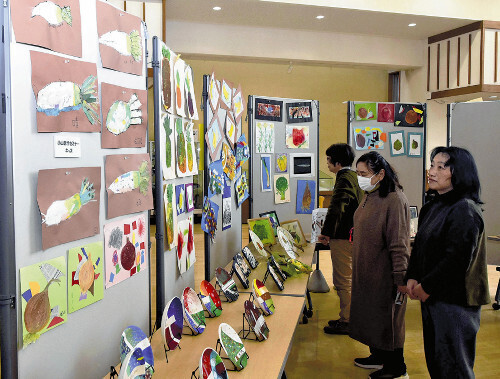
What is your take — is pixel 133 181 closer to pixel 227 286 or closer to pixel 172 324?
pixel 172 324

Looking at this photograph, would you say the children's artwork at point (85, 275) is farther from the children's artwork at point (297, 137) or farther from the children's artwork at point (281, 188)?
the children's artwork at point (297, 137)

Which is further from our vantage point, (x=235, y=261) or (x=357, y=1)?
(x=357, y=1)

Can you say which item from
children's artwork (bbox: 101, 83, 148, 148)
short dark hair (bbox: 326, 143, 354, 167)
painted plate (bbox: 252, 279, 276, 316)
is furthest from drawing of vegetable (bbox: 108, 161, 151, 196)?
short dark hair (bbox: 326, 143, 354, 167)

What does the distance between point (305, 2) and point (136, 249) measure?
659 cm

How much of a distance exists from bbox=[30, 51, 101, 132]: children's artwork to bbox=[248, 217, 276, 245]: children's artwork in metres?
2.34

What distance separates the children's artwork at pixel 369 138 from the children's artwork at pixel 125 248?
3.71m

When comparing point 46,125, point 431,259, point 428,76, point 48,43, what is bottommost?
point 431,259

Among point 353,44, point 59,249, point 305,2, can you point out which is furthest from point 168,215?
point 353,44

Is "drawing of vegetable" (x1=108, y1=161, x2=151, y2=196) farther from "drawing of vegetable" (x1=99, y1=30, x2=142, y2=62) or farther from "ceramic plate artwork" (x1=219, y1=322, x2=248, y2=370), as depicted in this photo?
"ceramic plate artwork" (x1=219, y1=322, x2=248, y2=370)

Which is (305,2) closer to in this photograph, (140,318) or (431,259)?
(431,259)

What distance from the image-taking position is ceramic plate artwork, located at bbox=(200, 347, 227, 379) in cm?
142

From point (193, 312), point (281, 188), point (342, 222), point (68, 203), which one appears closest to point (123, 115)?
point (68, 203)

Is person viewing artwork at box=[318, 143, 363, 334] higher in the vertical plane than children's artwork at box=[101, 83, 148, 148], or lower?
lower

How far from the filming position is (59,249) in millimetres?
1313
